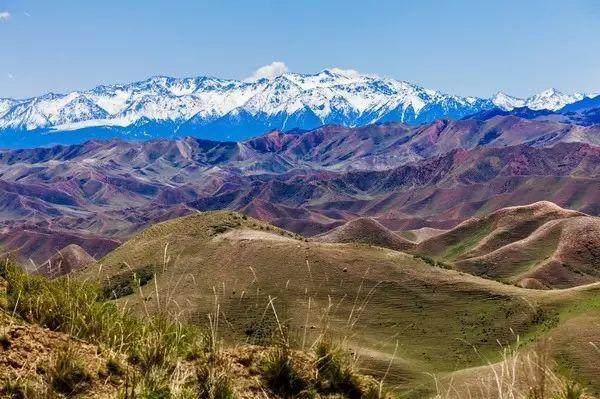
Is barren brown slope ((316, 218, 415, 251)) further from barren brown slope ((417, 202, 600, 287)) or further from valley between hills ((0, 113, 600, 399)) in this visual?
barren brown slope ((417, 202, 600, 287))

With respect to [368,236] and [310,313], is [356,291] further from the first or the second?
[368,236]

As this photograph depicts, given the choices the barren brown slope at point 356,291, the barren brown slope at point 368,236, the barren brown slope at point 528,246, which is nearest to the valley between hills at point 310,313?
the barren brown slope at point 356,291

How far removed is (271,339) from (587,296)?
208ft

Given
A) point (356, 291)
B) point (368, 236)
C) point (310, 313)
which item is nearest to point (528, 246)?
point (368, 236)

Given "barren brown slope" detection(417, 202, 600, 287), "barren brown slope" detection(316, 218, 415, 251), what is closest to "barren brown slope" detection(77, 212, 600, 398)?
"barren brown slope" detection(417, 202, 600, 287)

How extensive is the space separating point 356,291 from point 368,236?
312 ft

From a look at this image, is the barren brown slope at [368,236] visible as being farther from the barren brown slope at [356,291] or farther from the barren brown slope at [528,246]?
the barren brown slope at [356,291]

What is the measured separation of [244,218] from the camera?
10631cm

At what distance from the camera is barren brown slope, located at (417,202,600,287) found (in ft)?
355

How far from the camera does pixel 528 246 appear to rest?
124125mm

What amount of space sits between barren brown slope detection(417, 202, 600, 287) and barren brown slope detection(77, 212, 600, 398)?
1308 inches

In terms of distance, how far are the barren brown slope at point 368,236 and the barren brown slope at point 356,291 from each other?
67816mm

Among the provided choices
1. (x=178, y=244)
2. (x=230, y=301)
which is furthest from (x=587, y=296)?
(x=178, y=244)

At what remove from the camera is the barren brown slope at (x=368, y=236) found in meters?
158
